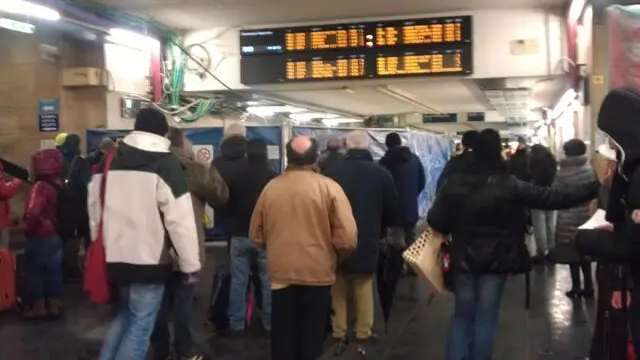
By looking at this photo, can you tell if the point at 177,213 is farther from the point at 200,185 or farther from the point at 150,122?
the point at 200,185

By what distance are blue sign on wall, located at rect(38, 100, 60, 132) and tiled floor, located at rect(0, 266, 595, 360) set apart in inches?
88.3

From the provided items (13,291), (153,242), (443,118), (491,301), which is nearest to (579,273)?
(491,301)

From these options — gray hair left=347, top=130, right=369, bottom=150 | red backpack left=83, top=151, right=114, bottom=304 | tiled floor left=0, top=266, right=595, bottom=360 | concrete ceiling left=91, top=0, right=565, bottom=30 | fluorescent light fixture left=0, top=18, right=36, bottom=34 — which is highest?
concrete ceiling left=91, top=0, right=565, bottom=30

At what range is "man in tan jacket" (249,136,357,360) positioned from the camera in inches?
181

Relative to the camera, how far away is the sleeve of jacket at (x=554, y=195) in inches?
164

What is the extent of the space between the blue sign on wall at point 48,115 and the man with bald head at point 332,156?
4.21m

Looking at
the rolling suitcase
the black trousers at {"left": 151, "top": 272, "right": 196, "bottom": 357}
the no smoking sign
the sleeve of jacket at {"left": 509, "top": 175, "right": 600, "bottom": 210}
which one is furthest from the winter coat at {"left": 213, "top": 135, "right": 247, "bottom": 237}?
the sleeve of jacket at {"left": 509, "top": 175, "right": 600, "bottom": 210}

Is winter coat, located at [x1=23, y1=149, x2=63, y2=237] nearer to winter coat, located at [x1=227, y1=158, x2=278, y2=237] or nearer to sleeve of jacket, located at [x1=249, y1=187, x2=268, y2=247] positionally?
winter coat, located at [x1=227, y1=158, x2=278, y2=237]

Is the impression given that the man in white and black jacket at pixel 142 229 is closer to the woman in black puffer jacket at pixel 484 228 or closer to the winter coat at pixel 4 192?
the woman in black puffer jacket at pixel 484 228

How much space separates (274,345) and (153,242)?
3.54 feet

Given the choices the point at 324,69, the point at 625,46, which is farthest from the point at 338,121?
the point at 625,46

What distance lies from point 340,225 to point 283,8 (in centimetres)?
513

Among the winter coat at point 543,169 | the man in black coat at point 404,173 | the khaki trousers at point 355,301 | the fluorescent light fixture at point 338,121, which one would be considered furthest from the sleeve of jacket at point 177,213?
the fluorescent light fixture at point 338,121

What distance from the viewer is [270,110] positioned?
1628 centimetres
